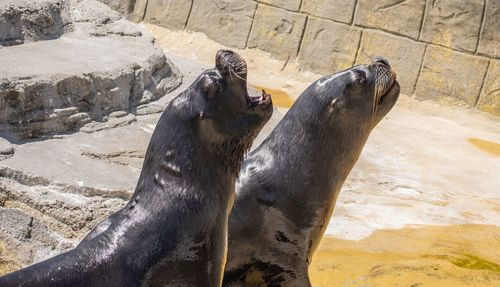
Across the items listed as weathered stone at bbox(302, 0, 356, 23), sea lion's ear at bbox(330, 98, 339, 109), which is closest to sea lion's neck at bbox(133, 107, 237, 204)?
sea lion's ear at bbox(330, 98, 339, 109)

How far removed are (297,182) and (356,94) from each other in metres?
0.57

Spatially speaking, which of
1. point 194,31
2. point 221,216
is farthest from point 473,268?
point 194,31

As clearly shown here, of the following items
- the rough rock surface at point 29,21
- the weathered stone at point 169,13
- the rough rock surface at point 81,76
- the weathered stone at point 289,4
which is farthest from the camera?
the weathered stone at point 169,13

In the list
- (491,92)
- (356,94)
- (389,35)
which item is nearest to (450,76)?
(491,92)

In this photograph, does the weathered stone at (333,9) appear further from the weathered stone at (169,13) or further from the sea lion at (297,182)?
the sea lion at (297,182)

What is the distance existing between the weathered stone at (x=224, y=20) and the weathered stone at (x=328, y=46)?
85cm

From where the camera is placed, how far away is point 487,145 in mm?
10156

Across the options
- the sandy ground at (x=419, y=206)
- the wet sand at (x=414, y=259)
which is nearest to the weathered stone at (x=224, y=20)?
the sandy ground at (x=419, y=206)

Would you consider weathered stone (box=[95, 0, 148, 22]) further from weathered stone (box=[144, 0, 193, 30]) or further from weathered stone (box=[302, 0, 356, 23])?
weathered stone (box=[302, 0, 356, 23])

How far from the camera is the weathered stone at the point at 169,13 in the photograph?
12.7 meters

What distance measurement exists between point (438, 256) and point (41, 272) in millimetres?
3811

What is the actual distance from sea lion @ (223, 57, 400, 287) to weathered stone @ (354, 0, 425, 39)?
22.6 ft

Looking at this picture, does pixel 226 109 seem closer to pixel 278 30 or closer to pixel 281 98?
pixel 281 98

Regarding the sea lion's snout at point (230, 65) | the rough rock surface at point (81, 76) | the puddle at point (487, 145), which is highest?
the sea lion's snout at point (230, 65)
